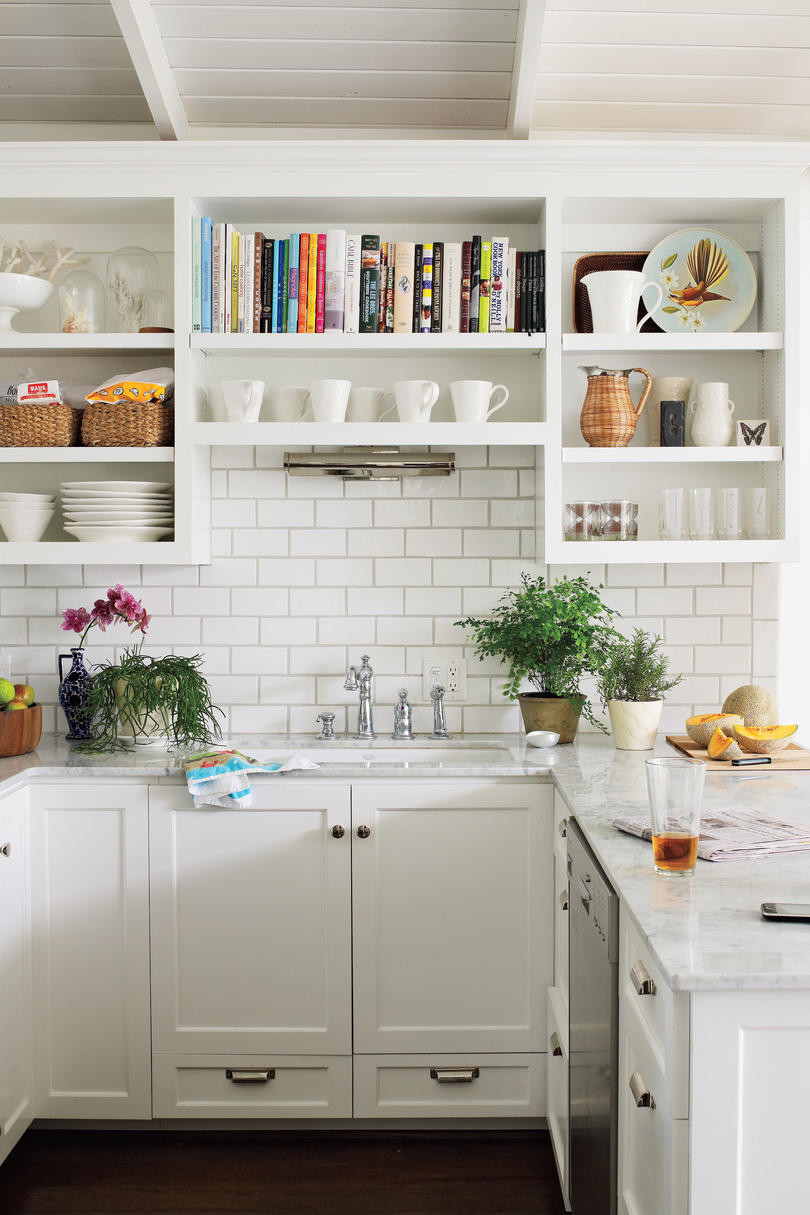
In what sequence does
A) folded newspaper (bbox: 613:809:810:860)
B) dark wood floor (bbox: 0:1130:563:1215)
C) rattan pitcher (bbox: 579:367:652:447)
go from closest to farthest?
folded newspaper (bbox: 613:809:810:860), dark wood floor (bbox: 0:1130:563:1215), rattan pitcher (bbox: 579:367:652:447)

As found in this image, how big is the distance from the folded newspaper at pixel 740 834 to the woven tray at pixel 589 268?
5.00 ft

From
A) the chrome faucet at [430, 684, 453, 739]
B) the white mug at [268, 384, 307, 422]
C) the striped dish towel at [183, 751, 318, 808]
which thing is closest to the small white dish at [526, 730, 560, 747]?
the chrome faucet at [430, 684, 453, 739]

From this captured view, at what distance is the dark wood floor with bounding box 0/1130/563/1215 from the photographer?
7.25 ft

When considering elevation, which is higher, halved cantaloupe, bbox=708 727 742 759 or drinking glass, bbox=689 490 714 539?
drinking glass, bbox=689 490 714 539

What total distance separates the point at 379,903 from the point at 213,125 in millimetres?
2245

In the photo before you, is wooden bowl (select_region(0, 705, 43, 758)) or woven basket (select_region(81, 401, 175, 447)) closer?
wooden bowl (select_region(0, 705, 43, 758))

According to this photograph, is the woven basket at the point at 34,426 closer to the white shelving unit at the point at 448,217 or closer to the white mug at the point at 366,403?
the white shelving unit at the point at 448,217

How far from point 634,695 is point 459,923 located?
2.48 ft

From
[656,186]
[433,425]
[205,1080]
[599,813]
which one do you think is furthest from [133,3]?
[205,1080]

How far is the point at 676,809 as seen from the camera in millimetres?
1514

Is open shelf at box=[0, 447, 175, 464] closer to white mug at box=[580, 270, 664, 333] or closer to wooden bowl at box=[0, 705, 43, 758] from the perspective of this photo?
wooden bowl at box=[0, 705, 43, 758]

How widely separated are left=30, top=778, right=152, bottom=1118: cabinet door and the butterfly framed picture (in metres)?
1.86

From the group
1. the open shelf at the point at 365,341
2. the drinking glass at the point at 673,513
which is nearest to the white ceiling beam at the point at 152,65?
the open shelf at the point at 365,341

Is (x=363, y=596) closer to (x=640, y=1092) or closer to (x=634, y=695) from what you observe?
(x=634, y=695)
